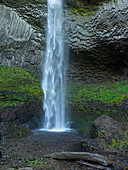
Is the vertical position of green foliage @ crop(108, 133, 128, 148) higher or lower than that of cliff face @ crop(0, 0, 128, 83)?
lower

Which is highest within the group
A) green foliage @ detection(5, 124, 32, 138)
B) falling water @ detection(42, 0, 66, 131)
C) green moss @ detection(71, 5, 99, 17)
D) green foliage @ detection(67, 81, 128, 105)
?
green moss @ detection(71, 5, 99, 17)

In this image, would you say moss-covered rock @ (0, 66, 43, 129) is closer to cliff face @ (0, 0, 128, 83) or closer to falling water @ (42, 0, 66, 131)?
falling water @ (42, 0, 66, 131)

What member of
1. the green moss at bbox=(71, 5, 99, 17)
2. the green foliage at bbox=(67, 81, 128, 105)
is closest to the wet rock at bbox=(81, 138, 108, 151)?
the green foliage at bbox=(67, 81, 128, 105)

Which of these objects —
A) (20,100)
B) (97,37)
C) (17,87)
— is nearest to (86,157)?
(20,100)

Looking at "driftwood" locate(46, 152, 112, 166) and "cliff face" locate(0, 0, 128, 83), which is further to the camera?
"cliff face" locate(0, 0, 128, 83)

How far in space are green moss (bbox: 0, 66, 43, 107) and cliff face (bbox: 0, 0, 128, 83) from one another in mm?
1412

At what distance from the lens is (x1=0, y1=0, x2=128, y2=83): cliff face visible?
1272 centimetres

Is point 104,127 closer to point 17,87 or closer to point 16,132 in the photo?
point 16,132

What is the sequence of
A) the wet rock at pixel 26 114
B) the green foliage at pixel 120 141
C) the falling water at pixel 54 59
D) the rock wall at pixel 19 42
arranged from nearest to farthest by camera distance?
the green foliage at pixel 120 141 < the wet rock at pixel 26 114 < the falling water at pixel 54 59 < the rock wall at pixel 19 42

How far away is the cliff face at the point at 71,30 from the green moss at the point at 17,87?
1412 mm

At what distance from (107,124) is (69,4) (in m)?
11.8

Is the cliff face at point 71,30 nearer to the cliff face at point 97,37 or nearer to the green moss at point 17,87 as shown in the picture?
the cliff face at point 97,37

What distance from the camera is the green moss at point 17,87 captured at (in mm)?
8750

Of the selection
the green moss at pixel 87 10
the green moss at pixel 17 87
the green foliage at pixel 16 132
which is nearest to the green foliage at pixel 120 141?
the green foliage at pixel 16 132
